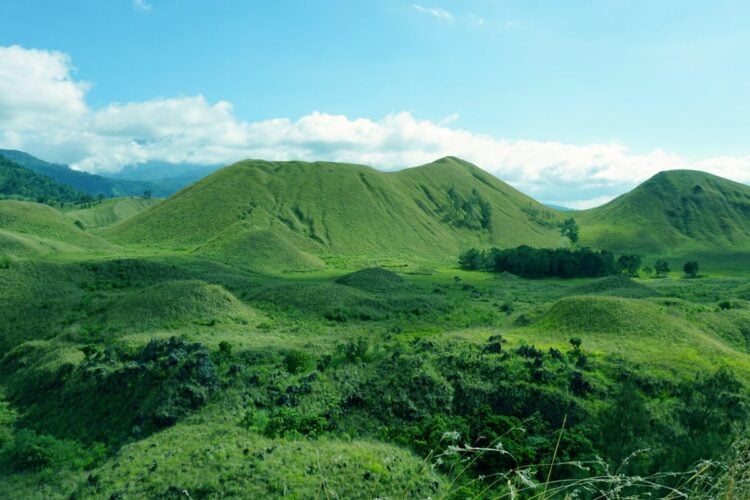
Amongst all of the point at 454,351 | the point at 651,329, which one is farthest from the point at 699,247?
the point at 454,351

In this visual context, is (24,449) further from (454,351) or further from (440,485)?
(454,351)

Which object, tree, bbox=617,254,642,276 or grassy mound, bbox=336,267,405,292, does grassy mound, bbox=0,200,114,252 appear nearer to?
grassy mound, bbox=336,267,405,292

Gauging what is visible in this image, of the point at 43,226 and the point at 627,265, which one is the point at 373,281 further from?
the point at 43,226

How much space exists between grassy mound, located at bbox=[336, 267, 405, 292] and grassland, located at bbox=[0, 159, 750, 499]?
1082cm

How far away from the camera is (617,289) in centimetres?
8369

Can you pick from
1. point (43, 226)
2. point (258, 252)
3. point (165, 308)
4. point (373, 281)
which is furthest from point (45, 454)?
point (43, 226)

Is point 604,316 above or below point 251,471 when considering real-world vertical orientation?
above

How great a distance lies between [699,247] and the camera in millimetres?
196375

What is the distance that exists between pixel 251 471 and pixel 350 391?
11533 millimetres

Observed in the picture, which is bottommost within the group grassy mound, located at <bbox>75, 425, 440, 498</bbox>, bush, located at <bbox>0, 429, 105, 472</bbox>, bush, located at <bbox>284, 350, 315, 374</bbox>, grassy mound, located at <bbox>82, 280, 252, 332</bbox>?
bush, located at <bbox>0, 429, 105, 472</bbox>

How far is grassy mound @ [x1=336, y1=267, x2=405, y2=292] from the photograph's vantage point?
3384 inches

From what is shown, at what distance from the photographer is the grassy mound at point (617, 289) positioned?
79625mm

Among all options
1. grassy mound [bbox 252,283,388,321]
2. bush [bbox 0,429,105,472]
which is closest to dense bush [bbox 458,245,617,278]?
grassy mound [bbox 252,283,388,321]

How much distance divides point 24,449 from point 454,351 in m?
31.1
